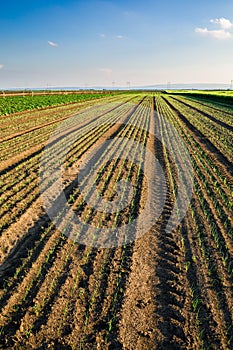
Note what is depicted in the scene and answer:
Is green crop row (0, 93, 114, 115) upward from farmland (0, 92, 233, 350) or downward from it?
upward

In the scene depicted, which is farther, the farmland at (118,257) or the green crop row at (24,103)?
the green crop row at (24,103)

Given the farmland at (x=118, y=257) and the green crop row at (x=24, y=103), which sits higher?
the green crop row at (x=24, y=103)

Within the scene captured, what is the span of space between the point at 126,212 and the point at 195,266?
2.71 m

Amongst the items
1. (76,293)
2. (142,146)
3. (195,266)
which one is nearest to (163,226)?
(195,266)

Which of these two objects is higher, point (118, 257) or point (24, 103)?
point (24, 103)

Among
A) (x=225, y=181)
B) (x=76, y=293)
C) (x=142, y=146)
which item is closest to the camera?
(x=76, y=293)

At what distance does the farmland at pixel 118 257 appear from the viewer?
4.41m

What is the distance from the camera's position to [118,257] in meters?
6.14

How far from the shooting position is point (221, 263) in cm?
591

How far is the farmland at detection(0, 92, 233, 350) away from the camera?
14.5ft

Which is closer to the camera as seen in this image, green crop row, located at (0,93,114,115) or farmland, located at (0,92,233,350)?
farmland, located at (0,92,233,350)

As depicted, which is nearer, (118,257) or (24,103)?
(118,257)

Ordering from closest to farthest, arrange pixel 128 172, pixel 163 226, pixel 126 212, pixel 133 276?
pixel 133 276, pixel 163 226, pixel 126 212, pixel 128 172

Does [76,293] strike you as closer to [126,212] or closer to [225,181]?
[126,212]
